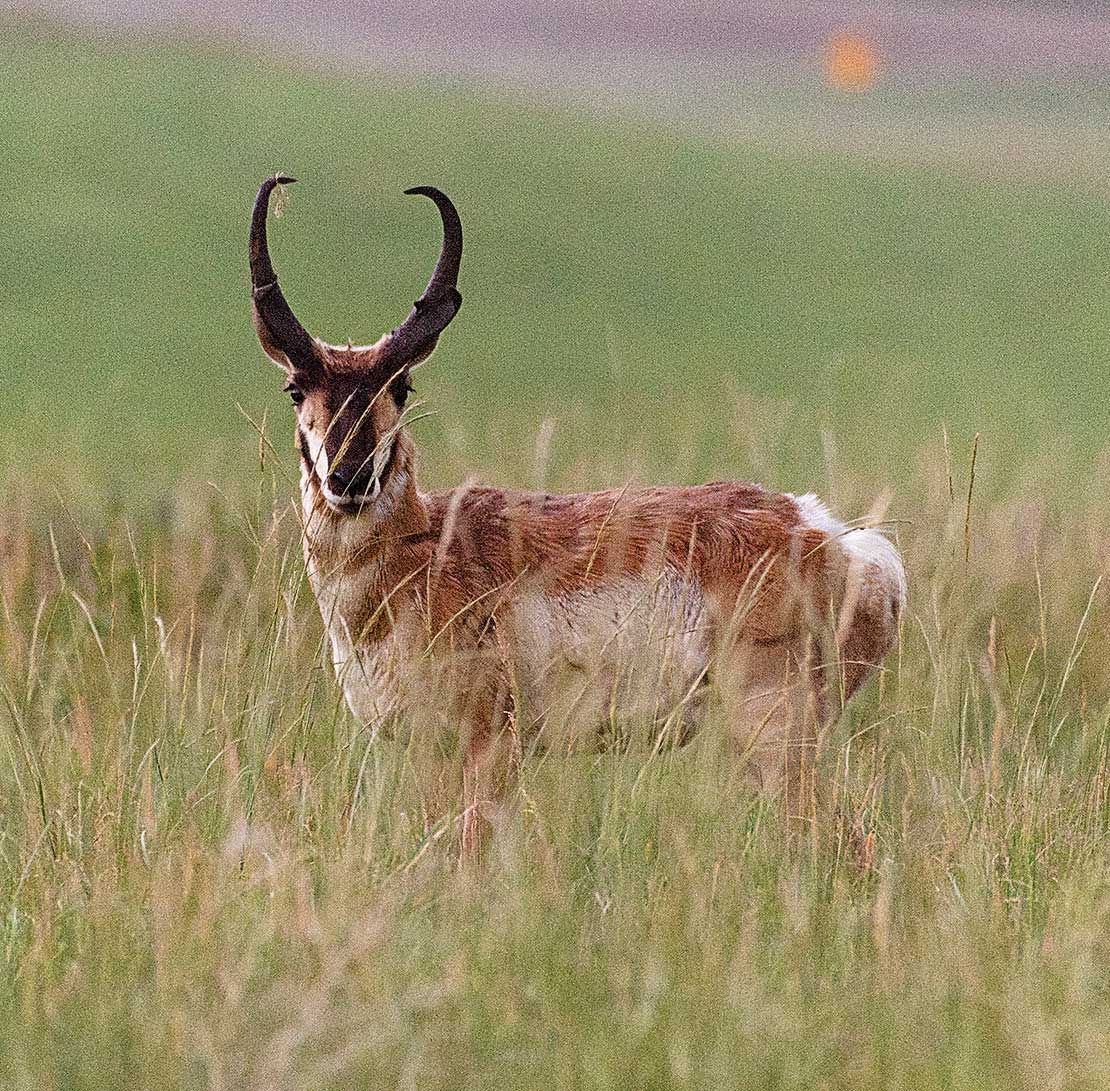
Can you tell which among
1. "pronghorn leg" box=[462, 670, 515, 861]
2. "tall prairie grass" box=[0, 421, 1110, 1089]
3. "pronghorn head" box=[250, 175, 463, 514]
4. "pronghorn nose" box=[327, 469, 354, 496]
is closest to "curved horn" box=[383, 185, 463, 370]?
"pronghorn head" box=[250, 175, 463, 514]

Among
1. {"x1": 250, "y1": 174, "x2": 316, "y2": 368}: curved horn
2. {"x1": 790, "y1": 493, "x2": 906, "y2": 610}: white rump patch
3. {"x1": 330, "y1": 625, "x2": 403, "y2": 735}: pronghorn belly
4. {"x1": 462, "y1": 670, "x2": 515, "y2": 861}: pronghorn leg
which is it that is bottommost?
{"x1": 462, "y1": 670, "x2": 515, "y2": 861}: pronghorn leg

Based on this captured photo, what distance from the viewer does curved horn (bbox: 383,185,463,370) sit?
485 centimetres

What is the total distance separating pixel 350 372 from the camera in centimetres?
478

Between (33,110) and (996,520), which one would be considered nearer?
(996,520)

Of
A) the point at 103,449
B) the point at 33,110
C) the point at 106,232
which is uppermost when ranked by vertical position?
the point at 33,110

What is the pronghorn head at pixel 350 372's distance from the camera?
15.0 feet

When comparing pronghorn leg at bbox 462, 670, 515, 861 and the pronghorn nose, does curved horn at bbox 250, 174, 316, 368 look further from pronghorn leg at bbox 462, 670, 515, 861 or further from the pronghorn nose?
pronghorn leg at bbox 462, 670, 515, 861

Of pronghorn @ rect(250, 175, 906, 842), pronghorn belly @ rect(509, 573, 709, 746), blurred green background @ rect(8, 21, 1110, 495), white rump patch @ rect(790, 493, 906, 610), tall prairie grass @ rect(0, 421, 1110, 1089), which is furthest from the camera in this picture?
blurred green background @ rect(8, 21, 1110, 495)

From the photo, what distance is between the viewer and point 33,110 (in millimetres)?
19797

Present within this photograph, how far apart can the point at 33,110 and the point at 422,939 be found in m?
18.9

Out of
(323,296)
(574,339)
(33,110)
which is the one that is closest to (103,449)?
(323,296)

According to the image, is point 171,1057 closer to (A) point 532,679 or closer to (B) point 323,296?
(A) point 532,679

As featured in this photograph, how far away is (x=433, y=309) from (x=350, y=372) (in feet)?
1.13

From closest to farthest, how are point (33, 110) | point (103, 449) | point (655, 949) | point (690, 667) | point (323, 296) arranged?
1. point (655, 949)
2. point (690, 667)
3. point (103, 449)
4. point (323, 296)
5. point (33, 110)
